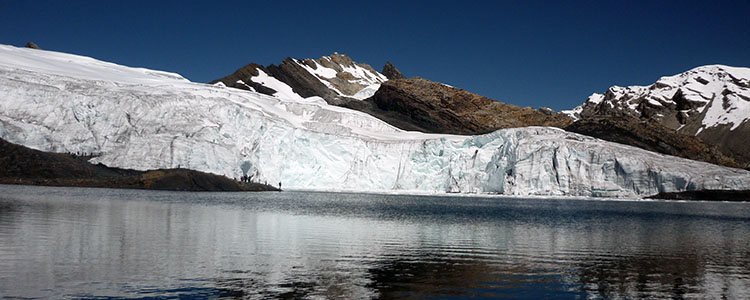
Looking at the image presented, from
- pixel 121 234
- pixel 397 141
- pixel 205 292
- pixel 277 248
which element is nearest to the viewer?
pixel 205 292

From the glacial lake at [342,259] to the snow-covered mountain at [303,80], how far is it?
362 ft

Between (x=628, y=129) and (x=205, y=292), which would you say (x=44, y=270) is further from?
(x=628, y=129)

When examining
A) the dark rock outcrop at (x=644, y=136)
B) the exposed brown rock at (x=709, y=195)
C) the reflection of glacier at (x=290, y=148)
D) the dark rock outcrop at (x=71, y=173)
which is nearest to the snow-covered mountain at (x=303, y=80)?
the reflection of glacier at (x=290, y=148)

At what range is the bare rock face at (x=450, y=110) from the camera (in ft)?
411

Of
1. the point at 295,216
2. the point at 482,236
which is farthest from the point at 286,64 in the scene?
the point at 482,236

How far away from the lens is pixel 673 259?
21.8 metres

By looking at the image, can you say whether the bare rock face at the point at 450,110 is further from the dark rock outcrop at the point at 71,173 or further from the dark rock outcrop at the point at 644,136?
the dark rock outcrop at the point at 71,173

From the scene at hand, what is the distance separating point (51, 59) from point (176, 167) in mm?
49144

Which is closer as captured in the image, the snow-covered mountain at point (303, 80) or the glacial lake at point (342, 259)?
the glacial lake at point (342, 259)

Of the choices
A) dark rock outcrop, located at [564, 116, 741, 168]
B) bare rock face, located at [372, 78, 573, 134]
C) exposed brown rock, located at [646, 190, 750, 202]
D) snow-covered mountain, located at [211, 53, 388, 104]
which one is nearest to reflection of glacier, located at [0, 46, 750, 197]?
exposed brown rock, located at [646, 190, 750, 202]

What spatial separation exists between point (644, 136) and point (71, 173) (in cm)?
8067

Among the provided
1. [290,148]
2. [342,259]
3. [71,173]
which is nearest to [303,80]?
[290,148]

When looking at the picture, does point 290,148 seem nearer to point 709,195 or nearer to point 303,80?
point 709,195

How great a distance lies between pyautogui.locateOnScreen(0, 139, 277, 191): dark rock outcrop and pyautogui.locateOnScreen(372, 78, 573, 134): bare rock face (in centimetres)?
6224
